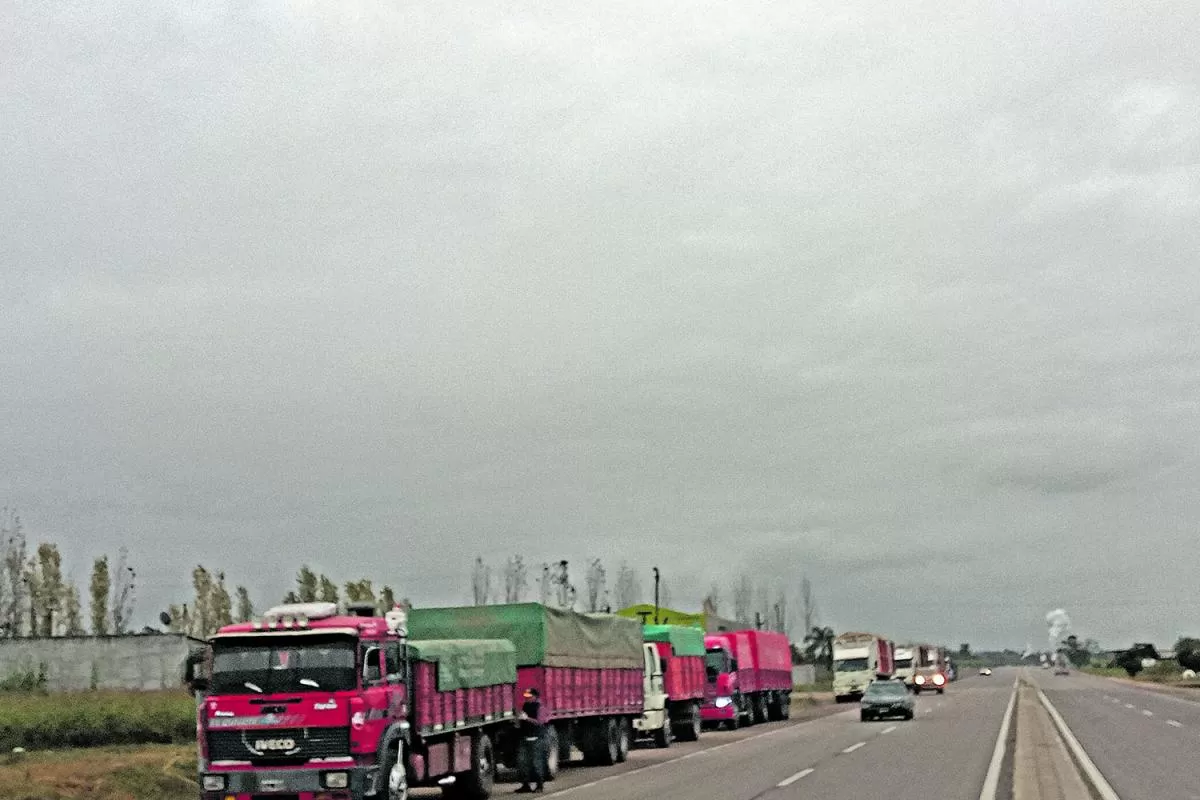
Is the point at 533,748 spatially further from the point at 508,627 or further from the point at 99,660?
the point at 99,660

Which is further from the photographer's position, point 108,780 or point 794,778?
point 794,778

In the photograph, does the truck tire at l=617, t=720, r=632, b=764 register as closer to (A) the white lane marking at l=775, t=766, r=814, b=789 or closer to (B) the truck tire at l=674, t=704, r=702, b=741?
(A) the white lane marking at l=775, t=766, r=814, b=789

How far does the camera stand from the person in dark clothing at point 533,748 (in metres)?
26.3

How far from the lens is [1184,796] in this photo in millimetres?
21688

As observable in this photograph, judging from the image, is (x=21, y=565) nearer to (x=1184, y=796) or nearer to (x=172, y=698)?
(x=172, y=698)

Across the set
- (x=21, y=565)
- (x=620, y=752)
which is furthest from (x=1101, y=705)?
(x=21, y=565)

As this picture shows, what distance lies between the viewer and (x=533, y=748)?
87.1ft

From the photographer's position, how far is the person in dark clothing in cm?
2631

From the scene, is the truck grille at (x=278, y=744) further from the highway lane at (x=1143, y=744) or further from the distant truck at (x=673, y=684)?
the distant truck at (x=673, y=684)

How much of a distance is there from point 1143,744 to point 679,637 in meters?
15.2

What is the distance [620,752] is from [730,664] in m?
19.2

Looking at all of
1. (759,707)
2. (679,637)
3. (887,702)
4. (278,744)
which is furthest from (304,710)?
(759,707)

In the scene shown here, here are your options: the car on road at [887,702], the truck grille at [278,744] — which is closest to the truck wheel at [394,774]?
the truck grille at [278,744]

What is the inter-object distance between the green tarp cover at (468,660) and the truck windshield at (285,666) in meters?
1.95
